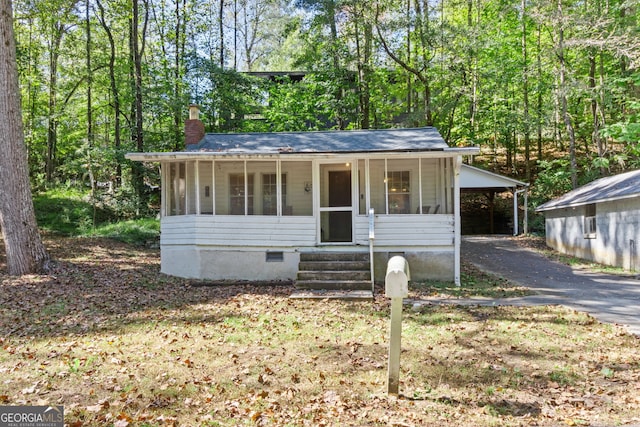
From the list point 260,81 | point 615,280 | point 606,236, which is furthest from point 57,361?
point 260,81

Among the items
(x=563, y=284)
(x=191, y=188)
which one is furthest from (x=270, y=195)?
(x=563, y=284)

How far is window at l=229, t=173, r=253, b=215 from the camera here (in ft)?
35.8

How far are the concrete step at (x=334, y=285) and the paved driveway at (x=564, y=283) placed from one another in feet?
7.45

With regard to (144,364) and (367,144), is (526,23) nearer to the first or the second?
(367,144)

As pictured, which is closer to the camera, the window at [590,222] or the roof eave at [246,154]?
the roof eave at [246,154]

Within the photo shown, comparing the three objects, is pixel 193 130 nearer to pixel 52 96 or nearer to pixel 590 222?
pixel 590 222

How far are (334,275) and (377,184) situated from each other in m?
2.79

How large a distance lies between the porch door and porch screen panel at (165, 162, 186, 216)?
11.6ft

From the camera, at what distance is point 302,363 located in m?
4.90

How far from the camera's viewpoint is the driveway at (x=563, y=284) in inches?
296

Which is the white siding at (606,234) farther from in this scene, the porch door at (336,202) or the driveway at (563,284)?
the porch door at (336,202)

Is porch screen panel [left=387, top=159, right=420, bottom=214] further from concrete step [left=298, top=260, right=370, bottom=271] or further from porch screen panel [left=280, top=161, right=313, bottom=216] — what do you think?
porch screen panel [left=280, top=161, right=313, bottom=216]

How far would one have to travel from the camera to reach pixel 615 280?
1059 cm

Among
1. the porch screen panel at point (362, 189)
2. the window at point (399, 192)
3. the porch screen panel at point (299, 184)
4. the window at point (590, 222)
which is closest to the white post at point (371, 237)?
the porch screen panel at point (362, 189)
